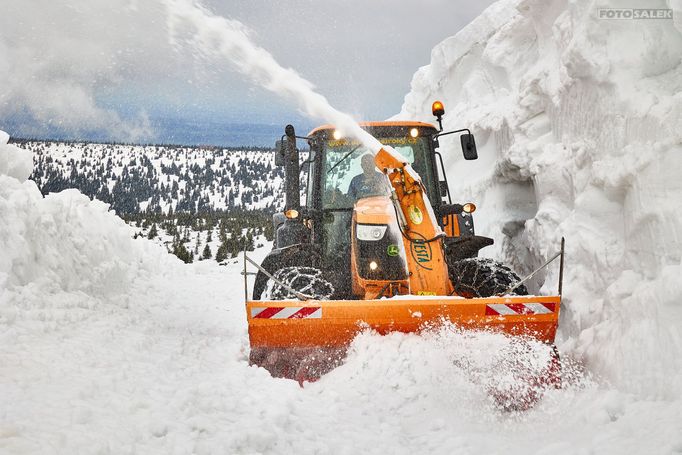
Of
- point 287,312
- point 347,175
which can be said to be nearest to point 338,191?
point 347,175

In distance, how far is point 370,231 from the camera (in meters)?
4.23

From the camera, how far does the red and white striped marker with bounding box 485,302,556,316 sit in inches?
145

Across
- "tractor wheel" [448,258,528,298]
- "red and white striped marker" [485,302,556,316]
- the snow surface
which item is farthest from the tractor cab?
"red and white striped marker" [485,302,556,316]

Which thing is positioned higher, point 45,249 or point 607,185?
point 607,185

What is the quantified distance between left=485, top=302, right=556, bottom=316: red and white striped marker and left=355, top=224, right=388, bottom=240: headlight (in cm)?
105

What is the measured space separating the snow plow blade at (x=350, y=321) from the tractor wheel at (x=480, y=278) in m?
0.76

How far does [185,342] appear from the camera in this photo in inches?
183

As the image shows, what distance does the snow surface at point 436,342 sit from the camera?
2619mm

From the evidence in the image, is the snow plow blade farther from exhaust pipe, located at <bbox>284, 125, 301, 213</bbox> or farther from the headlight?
exhaust pipe, located at <bbox>284, 125, 301, 213</bbox>

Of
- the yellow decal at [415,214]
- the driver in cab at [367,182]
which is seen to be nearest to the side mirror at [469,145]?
the driver in cab at [367,182]

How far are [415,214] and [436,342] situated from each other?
1054mm

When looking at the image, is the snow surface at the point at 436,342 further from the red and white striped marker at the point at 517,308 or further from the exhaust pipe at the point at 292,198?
the exhaust pipe at the point at 292,198

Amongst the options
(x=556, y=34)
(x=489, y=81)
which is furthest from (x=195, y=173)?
(x=556, y=34)

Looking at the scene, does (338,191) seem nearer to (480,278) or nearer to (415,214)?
(415,214)
